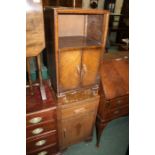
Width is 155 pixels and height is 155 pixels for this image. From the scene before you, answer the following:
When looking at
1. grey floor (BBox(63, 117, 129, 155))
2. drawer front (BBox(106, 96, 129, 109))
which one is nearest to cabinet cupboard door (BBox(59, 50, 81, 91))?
drawer front (BBox(106, 96, 129, 109))

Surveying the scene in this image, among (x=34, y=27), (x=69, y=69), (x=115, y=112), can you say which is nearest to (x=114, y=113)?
(x=115, y=112)

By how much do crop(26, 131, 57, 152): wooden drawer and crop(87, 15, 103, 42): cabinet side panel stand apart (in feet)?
3.10

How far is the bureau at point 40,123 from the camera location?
44.2 inches

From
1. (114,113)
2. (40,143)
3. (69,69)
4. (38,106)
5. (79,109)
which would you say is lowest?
(40,143)

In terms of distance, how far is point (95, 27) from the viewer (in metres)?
1.21

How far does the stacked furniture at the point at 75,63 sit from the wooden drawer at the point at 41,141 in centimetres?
10

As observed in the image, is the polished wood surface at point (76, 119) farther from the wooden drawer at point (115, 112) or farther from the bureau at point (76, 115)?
the wooden drawer at point (115, 112)

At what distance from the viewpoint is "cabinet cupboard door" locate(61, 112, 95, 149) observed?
1410mm

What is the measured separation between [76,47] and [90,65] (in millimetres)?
231

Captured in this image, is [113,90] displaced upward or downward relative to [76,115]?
upward

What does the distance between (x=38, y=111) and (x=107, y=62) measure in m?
0.89

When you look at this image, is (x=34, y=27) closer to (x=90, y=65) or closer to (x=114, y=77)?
(x=90, y=65)
